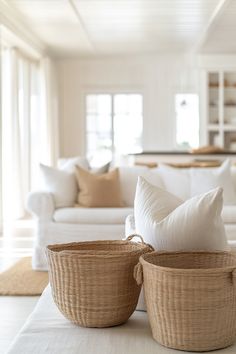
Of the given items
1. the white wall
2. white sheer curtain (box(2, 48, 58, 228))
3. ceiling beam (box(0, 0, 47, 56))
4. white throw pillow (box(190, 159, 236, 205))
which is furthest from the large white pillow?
the white wall

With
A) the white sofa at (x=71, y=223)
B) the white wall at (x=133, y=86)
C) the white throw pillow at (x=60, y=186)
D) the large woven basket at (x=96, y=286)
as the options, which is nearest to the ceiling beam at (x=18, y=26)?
the white wall at (x=133, y=86)

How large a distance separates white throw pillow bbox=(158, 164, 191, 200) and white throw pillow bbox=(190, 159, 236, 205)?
6 centimetres

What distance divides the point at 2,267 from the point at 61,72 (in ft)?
23.0

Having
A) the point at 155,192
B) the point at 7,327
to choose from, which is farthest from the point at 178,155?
the point at 155,192

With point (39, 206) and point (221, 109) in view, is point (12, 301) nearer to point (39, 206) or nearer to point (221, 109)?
point (39, 206)

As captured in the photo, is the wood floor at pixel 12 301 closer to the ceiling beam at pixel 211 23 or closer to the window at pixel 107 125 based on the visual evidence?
the ceiling beam at pixel 211 23

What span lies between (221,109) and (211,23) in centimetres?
325

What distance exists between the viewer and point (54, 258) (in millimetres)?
2246

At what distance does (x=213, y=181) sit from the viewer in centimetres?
591

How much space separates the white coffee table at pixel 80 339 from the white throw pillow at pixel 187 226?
27cm

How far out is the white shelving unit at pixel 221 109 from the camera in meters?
11.2

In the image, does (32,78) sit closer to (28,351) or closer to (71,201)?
(71,201)

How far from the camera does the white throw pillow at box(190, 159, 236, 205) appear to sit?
5.88 metres

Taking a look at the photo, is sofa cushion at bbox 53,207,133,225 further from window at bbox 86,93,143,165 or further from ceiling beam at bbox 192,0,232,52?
window at bbox 86,93,143,165
